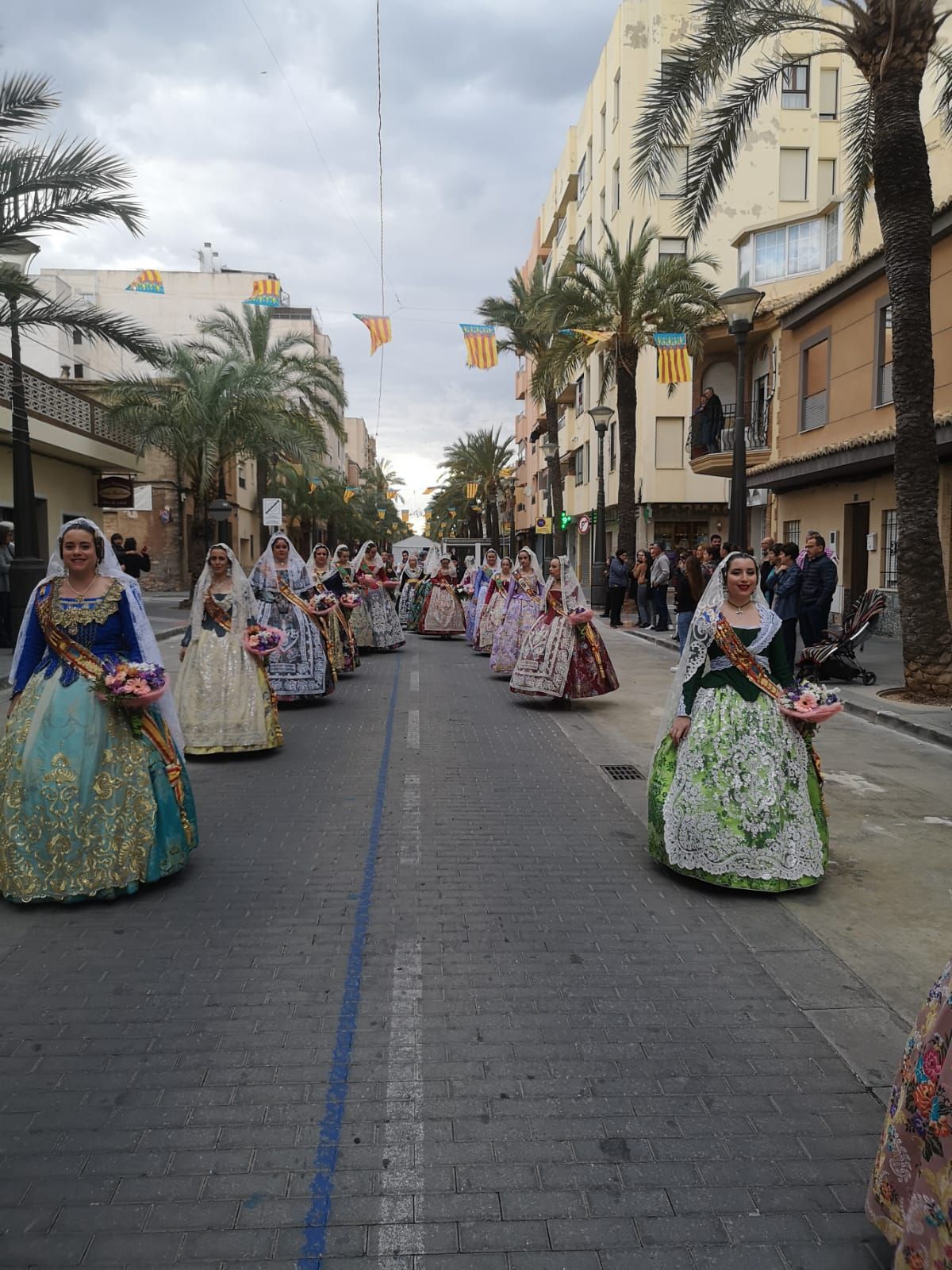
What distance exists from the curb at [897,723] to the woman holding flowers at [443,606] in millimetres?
11297

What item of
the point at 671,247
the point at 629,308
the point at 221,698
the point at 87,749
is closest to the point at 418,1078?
the point at 87,749

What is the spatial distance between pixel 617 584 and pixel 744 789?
1896cm

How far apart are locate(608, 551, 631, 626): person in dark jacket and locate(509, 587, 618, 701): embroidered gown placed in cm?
1259

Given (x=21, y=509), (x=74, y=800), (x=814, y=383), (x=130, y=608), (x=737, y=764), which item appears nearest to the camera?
(x=74, y=800)

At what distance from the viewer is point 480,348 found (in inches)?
1157

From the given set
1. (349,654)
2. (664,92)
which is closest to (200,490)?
(349,654)

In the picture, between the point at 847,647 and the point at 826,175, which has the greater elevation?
the point at 826,175

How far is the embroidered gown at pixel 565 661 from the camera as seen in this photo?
11320mm

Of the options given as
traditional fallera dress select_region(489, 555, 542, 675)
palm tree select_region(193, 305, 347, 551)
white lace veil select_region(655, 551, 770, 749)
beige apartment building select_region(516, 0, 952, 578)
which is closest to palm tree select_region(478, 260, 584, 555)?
beige apartment building select_region(516, 0, 952, 578)

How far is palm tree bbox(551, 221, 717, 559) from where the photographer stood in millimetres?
24656

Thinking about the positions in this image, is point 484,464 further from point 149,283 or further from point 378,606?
point 378,606

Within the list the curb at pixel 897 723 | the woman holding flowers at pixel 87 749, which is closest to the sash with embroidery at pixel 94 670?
the woman holding flowers at pixel 87 749

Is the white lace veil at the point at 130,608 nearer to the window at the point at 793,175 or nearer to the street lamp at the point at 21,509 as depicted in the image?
the street lamp at the point at 21,509

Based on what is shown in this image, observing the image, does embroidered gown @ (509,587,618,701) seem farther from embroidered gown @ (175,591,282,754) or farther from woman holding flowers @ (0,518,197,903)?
woman holding flowers @ (0,518,197,903)
